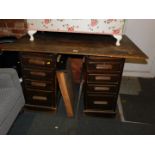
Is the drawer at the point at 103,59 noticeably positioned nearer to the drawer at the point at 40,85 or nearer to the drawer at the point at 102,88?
the drawer at the point at 102,88

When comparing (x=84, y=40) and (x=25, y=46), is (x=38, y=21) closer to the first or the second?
(x=25, y=46)

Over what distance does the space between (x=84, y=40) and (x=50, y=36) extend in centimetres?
38

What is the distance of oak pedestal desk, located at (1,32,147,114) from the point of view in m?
1.41

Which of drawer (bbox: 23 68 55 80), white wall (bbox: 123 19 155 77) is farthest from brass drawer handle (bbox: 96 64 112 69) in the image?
white wall (bbox: 123 19 155 77)

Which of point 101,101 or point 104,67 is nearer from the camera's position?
point 104,67

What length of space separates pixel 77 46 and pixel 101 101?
0.61m

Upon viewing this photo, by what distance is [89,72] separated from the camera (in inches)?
59.0

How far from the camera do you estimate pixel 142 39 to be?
2287mm

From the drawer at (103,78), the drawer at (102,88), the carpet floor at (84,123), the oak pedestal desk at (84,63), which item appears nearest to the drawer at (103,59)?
the oak pedestal desk at (84,63)

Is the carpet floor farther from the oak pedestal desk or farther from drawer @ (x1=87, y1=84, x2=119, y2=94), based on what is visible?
drawer @ (x1=87, y1=84, x2=119, y2=94)

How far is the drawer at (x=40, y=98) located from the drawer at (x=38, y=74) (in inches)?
6.6

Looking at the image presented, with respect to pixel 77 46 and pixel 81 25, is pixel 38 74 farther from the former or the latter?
pixel 81 25

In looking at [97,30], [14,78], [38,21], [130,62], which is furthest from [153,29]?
[14,78]

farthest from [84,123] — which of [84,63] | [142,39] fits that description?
[142,39]
